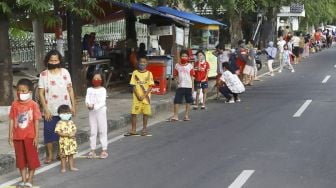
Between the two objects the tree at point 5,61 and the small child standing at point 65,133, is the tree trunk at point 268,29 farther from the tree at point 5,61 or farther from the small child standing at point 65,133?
the small child standing at point 65,133

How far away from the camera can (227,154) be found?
354 inches

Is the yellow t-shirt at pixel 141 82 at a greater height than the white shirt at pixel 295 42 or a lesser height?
lesser

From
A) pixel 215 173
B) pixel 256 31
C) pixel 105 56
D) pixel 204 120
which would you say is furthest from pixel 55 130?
pixel 256 31

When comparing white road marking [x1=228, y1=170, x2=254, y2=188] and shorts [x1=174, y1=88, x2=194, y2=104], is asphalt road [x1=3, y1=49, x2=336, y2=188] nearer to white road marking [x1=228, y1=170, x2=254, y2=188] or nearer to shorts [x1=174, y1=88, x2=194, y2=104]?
white road marking [x1=228, y1=170, x2=254, y2=188]

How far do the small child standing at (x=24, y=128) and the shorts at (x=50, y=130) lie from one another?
111 cm

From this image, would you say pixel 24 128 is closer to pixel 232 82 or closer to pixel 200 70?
pixel 200 70

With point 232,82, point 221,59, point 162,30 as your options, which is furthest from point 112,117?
point 162,30

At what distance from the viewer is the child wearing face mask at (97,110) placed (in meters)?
8.76

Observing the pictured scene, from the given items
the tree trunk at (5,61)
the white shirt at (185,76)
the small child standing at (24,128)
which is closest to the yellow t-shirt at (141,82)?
the white shirt at (185,76)

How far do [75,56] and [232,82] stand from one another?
13.7ft

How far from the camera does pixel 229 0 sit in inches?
Result: 778

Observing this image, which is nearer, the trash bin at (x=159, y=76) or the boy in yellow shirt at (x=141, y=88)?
the boy in yellow shirt at (x=141, y=88)

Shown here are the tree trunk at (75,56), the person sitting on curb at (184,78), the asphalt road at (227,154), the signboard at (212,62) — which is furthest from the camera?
the signboard at (212,62)

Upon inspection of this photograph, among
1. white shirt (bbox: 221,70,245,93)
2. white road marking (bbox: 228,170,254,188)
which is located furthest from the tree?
white road marking (bbox: 228,170,254,188)
